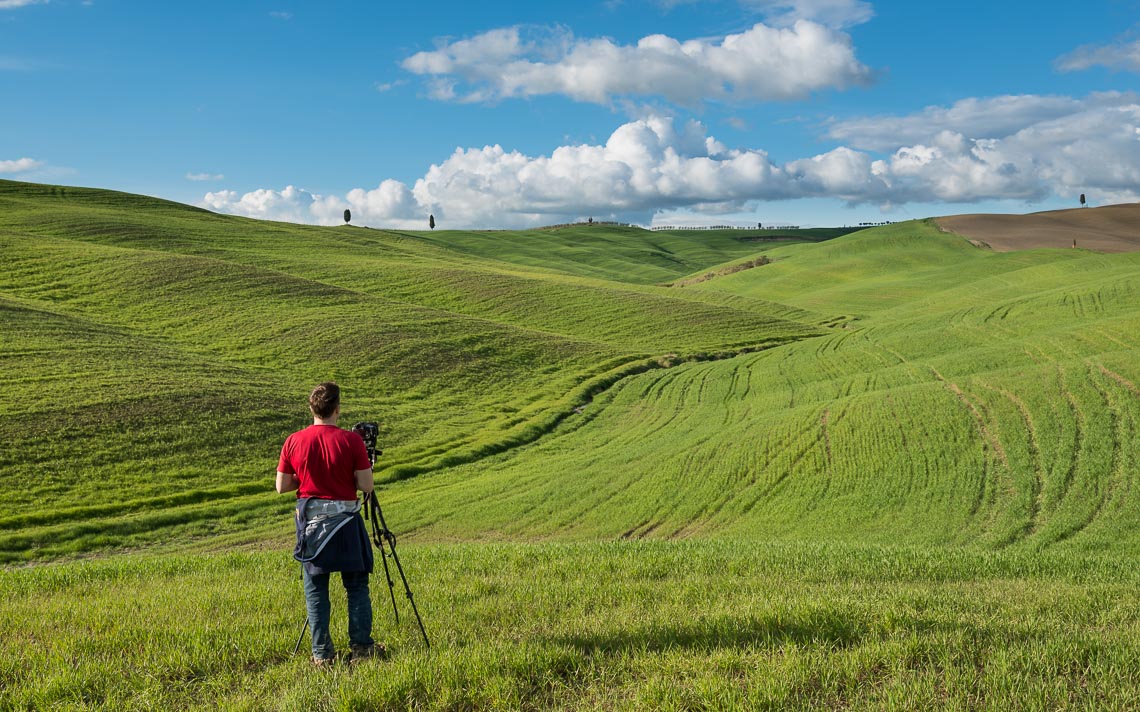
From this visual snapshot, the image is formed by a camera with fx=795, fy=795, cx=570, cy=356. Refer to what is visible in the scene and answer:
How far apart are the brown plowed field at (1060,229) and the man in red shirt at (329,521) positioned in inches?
4974

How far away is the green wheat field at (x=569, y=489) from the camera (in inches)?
253

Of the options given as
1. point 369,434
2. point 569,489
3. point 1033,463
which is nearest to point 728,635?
point 369,434

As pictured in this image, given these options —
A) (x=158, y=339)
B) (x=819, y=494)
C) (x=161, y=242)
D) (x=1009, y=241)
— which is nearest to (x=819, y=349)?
(x=819, y=494)

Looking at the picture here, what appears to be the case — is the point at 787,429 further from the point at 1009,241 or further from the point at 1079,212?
the point at 1079,212

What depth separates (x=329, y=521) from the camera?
7133 mm

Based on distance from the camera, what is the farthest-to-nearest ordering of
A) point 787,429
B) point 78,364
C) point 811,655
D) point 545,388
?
point 545,388, point 78,364, point 787,429, point 811,655

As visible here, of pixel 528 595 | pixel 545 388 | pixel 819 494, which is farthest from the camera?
pixel 545 388

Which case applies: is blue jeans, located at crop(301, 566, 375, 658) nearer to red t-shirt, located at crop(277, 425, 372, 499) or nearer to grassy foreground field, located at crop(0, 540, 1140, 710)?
grassy foreground field, located at crop(0, 540, 1140, 710)

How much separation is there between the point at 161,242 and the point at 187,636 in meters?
95.5

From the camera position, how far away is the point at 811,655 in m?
6.38

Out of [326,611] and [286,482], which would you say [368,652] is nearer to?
[326,611]

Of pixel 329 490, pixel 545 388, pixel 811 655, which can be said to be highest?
pixel 329 490

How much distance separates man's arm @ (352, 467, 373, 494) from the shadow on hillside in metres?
2.20

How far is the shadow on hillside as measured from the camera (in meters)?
6.89
